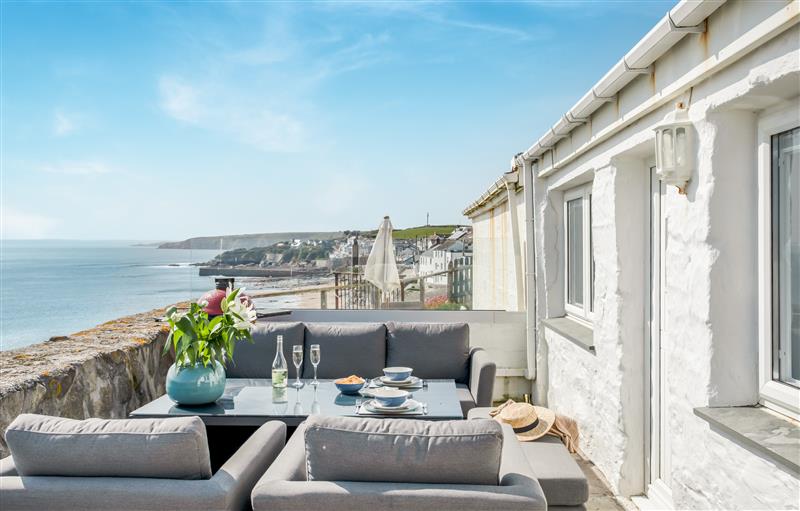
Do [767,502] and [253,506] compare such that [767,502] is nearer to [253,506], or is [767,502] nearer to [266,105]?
[253,506]

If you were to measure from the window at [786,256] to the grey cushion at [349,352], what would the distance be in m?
2.95

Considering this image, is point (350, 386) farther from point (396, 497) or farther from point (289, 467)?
point (396, 497)

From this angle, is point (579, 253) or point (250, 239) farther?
point (250, 239)

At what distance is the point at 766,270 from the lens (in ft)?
7.52

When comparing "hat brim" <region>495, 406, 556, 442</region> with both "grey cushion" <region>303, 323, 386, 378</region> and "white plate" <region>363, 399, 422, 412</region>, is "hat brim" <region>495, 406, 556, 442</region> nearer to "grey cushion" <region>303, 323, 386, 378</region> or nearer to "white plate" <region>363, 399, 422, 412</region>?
"white plate" <region>363, 399, 422, 412</region>

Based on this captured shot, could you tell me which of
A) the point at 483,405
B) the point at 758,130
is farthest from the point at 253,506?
the point at 483,405

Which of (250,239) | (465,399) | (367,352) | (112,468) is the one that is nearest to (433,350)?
(367,352)

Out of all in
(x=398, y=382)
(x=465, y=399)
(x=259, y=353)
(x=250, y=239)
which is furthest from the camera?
(x=250, y=239)

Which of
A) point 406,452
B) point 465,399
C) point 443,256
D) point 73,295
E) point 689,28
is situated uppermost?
point 689,28

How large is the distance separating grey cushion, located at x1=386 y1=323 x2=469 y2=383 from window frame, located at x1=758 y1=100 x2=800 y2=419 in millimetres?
2568

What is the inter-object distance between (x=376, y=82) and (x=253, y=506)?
359 inches

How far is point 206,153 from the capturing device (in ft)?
97.7

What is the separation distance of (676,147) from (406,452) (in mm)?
1664

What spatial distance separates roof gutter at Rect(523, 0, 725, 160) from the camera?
7.36 ft
